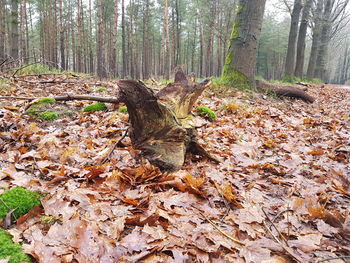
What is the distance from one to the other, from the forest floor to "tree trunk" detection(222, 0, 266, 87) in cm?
353

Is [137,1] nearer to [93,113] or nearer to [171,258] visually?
[93,113]

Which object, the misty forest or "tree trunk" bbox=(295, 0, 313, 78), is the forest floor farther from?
"tree trunk" bbox=(295, 0, 313, 78)

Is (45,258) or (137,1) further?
(137,1)

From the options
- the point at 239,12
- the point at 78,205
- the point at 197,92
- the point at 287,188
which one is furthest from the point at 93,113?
the point at 239,12

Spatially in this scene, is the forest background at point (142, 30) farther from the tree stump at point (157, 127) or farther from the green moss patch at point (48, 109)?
the tree stump at point (157, 127)

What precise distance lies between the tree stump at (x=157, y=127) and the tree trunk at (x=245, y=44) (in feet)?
15.3

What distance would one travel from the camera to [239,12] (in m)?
7.05

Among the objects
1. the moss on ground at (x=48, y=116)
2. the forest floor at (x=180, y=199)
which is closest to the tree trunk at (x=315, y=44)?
the forest floor at (x=180, y=199)

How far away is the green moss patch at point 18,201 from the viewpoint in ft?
5.07

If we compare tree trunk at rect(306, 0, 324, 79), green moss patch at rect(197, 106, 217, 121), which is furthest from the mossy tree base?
tree trunk at rect(306, 0, 324, 79)

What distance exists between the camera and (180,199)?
1.98 metres

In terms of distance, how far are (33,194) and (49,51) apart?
26.8 m

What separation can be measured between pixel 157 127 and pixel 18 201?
1444 millimetres

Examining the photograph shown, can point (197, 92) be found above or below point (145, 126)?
above
